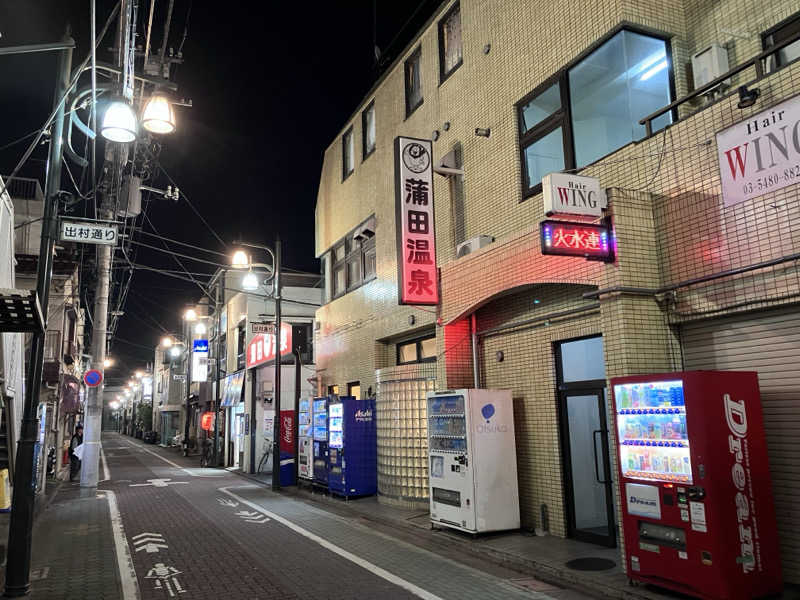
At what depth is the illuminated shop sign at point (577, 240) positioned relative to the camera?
27.5 feet

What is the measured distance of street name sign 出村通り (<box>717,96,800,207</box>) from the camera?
673cm

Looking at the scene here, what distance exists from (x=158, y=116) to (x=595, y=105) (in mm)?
7358

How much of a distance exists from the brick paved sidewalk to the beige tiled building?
6.34m

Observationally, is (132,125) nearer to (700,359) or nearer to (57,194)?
(57,194)

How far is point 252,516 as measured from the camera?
14281 millimetres

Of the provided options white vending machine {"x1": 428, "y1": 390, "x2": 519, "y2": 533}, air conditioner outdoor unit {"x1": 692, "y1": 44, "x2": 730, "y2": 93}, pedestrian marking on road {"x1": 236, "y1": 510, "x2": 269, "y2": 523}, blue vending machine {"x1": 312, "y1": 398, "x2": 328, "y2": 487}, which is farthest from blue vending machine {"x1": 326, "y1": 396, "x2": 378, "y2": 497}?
air conditioner outdoor unit {"x1": 692, "y1": 44, "x2": 730, "y2": 93}

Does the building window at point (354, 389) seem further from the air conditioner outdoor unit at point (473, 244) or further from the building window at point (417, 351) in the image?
the air conditioner outdoor unit at point (473, 244)

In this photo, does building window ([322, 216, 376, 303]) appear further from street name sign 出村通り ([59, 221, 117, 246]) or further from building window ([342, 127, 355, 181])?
street name sign 出村通り ([59, 221, 117, 246])

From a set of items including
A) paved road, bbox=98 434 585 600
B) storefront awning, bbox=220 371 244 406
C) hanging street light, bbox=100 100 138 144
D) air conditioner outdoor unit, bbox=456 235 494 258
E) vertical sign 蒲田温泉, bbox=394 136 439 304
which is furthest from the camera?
storefront awning, bbox=220 371 244 406

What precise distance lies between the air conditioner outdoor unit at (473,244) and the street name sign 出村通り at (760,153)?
213 inches

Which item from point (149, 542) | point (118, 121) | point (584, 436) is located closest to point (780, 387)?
point (584, 436)

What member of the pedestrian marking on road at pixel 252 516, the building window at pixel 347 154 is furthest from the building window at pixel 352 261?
the pedestrian marking on road at pixel 252 516

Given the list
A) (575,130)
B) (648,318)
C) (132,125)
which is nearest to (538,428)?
(648,318)

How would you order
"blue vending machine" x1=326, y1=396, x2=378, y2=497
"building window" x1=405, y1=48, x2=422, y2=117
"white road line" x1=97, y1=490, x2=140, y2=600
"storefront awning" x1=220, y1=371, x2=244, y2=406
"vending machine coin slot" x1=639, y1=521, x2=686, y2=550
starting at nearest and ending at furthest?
"vending machine coin slot" x1=639, y1=521, x2=686, y2=550 → "white road line" x1=97, y1=490, x2=140, y2=600 → "blue vending machine" x1=326, y1=396, x2=378, y2=497 → "building window" x1=405, y1=48, x2=422, y2=117 → "storefront awning" x1=220, y1=371, x2=244, y2=406
